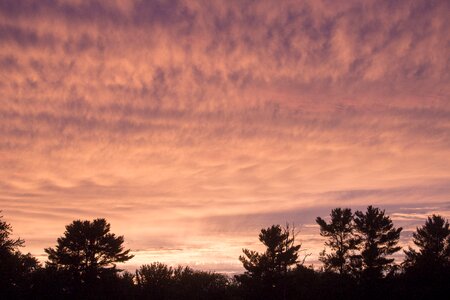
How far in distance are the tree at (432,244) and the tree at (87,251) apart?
40.7 metres

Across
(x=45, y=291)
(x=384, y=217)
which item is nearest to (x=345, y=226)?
(x=384, y=217)

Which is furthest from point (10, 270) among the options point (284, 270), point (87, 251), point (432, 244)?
point (432, 244)

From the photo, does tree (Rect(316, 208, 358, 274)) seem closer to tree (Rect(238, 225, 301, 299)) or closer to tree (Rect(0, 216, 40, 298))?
tree (Rect(238, 225, 301, 299))

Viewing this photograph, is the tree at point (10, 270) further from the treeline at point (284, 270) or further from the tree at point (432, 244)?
the tree at point (432, 244)

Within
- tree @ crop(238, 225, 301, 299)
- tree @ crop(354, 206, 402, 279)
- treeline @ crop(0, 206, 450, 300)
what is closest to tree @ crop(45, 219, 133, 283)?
treeline @ crop(0, 206, 450, 300)

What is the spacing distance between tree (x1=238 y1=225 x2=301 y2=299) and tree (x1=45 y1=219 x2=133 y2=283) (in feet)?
56.4

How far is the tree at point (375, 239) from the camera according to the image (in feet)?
164

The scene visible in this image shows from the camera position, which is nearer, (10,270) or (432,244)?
(10,270)

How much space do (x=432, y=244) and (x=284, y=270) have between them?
78.7ft

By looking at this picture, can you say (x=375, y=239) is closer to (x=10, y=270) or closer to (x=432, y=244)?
(x=432, y=244)

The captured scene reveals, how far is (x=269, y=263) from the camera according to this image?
173ft

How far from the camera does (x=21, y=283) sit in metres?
44.5

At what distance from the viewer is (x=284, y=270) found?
4784 centimetres

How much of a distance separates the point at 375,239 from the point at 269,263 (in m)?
14.3
